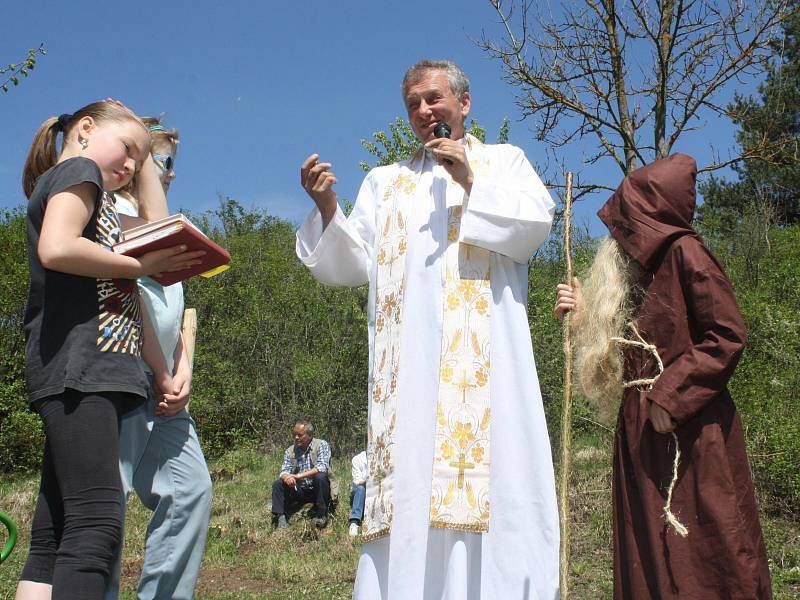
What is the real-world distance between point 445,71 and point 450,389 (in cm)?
150

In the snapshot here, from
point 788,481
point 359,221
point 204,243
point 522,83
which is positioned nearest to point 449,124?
point 359,221

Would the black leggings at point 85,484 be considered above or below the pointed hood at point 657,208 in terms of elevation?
below

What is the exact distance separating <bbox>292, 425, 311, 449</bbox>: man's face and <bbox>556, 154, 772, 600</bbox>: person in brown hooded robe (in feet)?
25.1

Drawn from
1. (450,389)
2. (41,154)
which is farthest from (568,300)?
(41,154)

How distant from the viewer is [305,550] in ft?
25.7

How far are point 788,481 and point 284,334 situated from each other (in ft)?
48.3

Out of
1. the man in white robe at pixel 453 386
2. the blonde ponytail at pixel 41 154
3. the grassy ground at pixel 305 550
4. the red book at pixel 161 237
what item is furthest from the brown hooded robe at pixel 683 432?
the grassy ground at pixel 305 550

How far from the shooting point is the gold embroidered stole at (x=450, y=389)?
3303 mm

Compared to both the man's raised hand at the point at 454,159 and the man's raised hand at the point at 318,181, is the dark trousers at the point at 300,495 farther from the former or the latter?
the man's raised hand at the point at 454,159

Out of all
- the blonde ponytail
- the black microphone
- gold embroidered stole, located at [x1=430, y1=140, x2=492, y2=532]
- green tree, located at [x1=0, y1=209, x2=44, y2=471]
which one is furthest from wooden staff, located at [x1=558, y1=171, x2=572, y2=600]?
green tree, located at [x1=0, y1=209, x2=44, y2=471]

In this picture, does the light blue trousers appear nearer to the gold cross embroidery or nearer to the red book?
the red book

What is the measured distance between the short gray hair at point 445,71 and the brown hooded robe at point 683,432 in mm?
1093

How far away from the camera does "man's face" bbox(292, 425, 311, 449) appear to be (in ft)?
34.4

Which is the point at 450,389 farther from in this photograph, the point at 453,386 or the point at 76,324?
the point at 76,324
